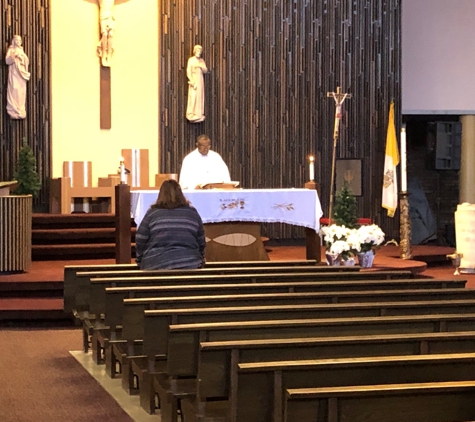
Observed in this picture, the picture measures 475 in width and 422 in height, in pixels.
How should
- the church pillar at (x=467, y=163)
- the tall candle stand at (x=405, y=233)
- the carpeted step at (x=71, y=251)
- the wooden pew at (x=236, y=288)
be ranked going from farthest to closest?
the church pillar at (x=467, y=163)
the tall candle stand at (x=405, y=233)
the carpeted step at (x=71, y=251)
the wooden pew at (x=236, y=288)

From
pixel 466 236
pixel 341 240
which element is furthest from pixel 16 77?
pixel 466 236

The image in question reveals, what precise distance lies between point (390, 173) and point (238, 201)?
14.6 feet

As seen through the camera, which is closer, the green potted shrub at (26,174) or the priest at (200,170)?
the priest at (200,170)

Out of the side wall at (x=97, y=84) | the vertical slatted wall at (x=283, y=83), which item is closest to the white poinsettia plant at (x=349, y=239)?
the vertical slatted wall at (x=283, y=83)

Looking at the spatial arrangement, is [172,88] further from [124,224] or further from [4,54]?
[124,224]

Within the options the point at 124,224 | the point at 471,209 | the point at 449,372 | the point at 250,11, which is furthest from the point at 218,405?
the point at 250,11

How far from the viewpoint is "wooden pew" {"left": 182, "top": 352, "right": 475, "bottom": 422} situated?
314cm

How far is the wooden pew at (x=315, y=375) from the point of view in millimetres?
3141

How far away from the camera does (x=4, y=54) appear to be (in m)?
11.7

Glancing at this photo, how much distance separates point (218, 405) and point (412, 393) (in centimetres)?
139

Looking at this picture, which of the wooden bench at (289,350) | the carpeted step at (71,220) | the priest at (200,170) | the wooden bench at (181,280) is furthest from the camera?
the carpeted step at (71,220)

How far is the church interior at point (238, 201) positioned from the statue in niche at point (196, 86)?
4 cm

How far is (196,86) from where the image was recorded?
40.4 ft

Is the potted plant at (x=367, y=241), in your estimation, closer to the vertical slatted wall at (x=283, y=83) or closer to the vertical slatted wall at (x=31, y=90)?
the vertical slatted wall at (x=283, y=83)
